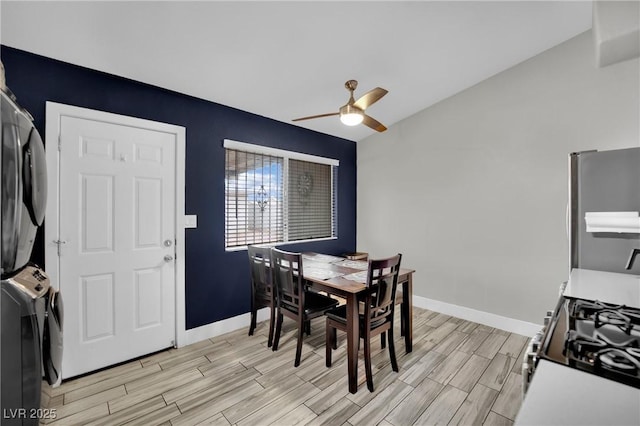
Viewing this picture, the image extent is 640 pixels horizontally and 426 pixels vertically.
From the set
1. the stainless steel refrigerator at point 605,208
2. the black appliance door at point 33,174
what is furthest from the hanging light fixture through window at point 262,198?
the stainless steel refrigerator at point 605,208

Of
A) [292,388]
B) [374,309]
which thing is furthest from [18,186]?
[374,309]

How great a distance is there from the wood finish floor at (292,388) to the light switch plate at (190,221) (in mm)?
1169

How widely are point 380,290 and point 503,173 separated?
208 centimetres

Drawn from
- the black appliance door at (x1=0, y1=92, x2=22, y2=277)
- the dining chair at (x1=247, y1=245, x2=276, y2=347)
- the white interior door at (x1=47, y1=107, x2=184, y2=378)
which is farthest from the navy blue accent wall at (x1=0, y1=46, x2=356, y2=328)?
the black appliance door at (x1=0, y1=92, x2=22, y2=277)

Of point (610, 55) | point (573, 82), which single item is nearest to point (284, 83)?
point (610, 55)

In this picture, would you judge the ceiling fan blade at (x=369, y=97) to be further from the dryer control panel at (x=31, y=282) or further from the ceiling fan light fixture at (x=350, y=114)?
the dryer control panel at (x=31, y=282)

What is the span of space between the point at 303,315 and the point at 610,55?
7.51ft

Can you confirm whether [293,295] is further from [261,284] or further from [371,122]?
[371,122]

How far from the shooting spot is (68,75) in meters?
2.10

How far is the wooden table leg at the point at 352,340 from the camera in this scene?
1.98m

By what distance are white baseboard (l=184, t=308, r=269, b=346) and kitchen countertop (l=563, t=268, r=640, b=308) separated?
9.23ft

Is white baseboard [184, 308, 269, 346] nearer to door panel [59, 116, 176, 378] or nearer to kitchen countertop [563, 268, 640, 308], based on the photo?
door panel [59, 116, 176, 378]

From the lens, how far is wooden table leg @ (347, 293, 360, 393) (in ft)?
6.48

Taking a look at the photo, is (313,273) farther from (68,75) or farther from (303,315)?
(68,75)
